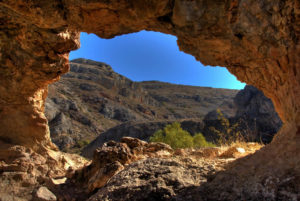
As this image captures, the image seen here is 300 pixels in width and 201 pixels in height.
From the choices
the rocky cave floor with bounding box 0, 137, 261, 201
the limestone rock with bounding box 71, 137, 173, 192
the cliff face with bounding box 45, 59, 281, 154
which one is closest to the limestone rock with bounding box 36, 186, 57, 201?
the rocky cave floor with bounding box 0, 137, 261, 201

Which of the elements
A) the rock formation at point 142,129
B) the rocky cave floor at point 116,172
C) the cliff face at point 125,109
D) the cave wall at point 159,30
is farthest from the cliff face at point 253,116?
the cave wall at point 159,30

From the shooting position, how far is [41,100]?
6719 millimetres

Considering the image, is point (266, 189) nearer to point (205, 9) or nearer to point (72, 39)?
point (205, 9)

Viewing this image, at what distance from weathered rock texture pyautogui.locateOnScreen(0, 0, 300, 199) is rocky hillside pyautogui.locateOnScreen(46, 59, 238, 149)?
26442mm

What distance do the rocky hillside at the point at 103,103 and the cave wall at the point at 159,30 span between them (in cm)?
2626

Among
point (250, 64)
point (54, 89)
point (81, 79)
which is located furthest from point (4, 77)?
point (81, 79)

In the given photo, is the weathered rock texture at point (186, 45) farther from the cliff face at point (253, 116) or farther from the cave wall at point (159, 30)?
the cliff face at point (253, 116)

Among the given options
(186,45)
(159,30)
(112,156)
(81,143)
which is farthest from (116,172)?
(81,143)

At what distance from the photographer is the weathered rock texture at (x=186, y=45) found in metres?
2.28

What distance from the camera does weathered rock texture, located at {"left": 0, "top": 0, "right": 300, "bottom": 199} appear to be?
89.7 inches

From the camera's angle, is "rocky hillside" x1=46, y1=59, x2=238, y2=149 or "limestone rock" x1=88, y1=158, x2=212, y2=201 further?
"rocky hillside" x1=46, y1=59, x2=238, y2=149

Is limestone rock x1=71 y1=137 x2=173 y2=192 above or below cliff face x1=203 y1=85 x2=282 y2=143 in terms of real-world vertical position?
below

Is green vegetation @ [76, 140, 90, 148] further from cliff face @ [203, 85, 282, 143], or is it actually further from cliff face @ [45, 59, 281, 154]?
cliff face @ [203, 85, 282, 143]

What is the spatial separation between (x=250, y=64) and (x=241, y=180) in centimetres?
216
